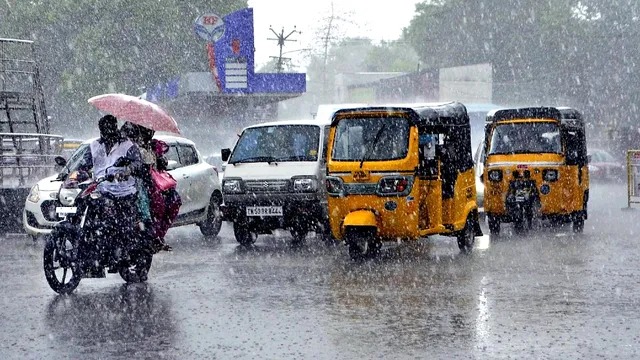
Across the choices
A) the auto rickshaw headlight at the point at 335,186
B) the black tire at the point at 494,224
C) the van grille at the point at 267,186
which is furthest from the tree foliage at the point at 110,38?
the auto rickshaw headlight at the point at 335,186

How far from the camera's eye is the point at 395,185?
13.8 m

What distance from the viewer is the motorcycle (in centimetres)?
1080

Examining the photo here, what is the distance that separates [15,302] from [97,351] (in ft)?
9.67

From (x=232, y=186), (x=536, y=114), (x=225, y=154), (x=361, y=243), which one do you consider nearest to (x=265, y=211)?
(x=232, y=186)

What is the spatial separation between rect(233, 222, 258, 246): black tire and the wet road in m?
0.69

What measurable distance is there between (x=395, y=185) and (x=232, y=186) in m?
3.28

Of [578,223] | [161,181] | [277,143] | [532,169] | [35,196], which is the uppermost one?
Answer: [161,181]

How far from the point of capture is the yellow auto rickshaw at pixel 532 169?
60.8ft

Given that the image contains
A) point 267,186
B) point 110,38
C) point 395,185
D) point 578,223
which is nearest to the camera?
point 395,185

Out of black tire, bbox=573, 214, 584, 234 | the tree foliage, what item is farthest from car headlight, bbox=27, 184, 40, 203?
the tree foliage

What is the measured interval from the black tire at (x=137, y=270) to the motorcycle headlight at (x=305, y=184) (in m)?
4.29

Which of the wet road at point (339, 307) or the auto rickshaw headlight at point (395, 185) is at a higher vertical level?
the auto rickshaw headlight at point (395, 185)

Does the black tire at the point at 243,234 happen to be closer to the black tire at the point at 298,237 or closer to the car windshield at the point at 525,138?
the black tire at the point at 298,237

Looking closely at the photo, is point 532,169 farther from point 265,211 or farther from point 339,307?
point 339,307
